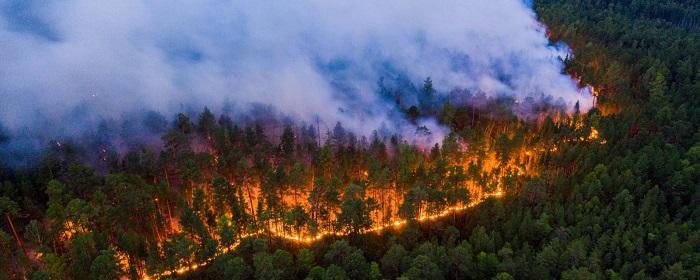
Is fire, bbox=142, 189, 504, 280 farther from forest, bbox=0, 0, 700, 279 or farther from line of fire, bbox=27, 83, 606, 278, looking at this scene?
forest, bbox=0, 0, 700, 279

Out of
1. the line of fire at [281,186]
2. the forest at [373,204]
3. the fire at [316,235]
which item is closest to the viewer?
the forest at [373,204]

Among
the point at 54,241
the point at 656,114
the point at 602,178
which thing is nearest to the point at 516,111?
the point at 656,114

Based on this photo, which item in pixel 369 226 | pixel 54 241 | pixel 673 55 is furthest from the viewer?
pixel 673 55

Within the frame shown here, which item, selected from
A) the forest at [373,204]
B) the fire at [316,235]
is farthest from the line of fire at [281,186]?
the forest at [373,204]

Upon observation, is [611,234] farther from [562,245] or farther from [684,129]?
[684,129]

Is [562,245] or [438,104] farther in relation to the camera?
[438,104]

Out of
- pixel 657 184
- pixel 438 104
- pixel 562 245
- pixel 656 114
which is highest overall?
pixel 438 104

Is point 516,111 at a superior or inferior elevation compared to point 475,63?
inferior

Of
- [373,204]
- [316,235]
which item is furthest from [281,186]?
[373,204]

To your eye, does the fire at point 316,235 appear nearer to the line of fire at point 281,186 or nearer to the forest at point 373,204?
the line of fire at point 281,186
